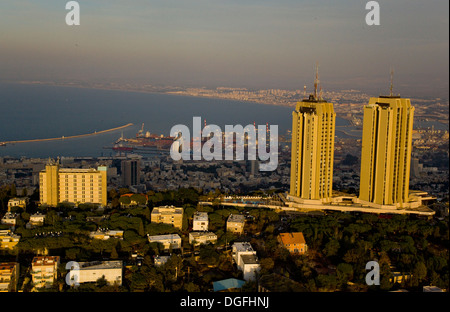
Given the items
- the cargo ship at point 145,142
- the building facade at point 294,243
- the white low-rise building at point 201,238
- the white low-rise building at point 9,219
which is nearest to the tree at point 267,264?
the building facade at point 294,243

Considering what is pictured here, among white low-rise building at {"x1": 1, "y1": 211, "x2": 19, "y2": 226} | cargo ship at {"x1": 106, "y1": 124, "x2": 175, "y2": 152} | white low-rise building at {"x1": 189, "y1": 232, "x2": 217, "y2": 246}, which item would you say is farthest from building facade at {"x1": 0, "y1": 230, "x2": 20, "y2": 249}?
cargo ship at {"x1": 106, "y1": 124, "x2": 175, "y2": 152}

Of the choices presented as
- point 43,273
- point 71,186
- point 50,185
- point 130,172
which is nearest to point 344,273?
point 43,273

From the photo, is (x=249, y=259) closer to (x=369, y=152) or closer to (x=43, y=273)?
(x=43, y=273)

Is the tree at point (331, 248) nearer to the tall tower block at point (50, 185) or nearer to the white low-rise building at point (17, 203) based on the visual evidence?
the tall tower block at point (50, 185)

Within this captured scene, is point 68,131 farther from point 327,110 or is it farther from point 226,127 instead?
point 327,110

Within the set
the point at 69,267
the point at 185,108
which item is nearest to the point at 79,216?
the point at 69,267

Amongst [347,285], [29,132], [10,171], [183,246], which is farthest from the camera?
[29,132]
